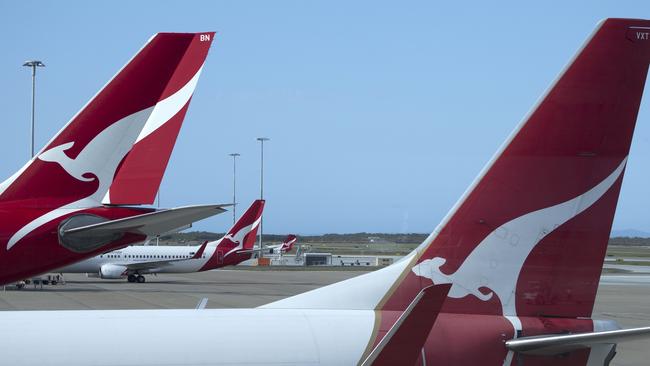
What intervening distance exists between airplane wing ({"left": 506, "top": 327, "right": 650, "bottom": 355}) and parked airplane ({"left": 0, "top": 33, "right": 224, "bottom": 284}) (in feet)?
14.5

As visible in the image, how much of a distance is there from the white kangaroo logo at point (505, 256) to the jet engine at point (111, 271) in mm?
44129

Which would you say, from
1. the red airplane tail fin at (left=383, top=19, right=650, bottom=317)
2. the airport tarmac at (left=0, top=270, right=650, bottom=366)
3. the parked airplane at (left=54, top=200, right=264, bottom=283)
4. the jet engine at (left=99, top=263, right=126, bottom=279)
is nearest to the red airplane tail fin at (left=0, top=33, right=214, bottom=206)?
the red airplane tail fin at (left=383, top=19, right=650, bottom=317)

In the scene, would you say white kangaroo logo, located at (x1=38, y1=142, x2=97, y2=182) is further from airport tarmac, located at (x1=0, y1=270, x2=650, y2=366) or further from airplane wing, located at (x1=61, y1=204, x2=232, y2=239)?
airport tarmac, located at (x1=0, y1=270, x2=650, y2=366)

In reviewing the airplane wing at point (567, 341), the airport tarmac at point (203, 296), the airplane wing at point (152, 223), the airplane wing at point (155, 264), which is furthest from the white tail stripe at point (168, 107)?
the airplane wing at point (155, 264)

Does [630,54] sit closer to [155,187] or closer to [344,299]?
[344,299]

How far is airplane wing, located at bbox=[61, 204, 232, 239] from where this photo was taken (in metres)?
9.59

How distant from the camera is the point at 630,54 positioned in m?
7.45

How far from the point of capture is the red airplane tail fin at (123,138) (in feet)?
36.6

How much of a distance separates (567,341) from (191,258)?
46337 millimetres

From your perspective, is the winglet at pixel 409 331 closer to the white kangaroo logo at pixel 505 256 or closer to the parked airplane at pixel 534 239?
the parked airplane at pixel 534 239

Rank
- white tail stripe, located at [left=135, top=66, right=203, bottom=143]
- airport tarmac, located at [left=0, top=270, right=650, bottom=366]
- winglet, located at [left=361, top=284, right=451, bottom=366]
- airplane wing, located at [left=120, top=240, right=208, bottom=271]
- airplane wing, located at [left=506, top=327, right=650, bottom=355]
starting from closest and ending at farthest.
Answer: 1. winglet, located at [left=361, top=284, right=451, bottom=366]
2. airplane wing, located at [left=506, top=327, right=650, bottom=355]
3. white tail stripe, located at [left=135, top=66, right=203, bottom=143]
4. airport tarmac, located at [left=0, top=270, right=650, bottom=366]
5. airplane wing, located at [left=120, top=240, right=208, bottom=271]

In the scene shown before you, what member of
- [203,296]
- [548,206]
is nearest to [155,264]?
[203,296]

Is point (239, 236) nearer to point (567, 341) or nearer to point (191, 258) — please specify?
point (191, 258)

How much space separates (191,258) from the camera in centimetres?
5159
